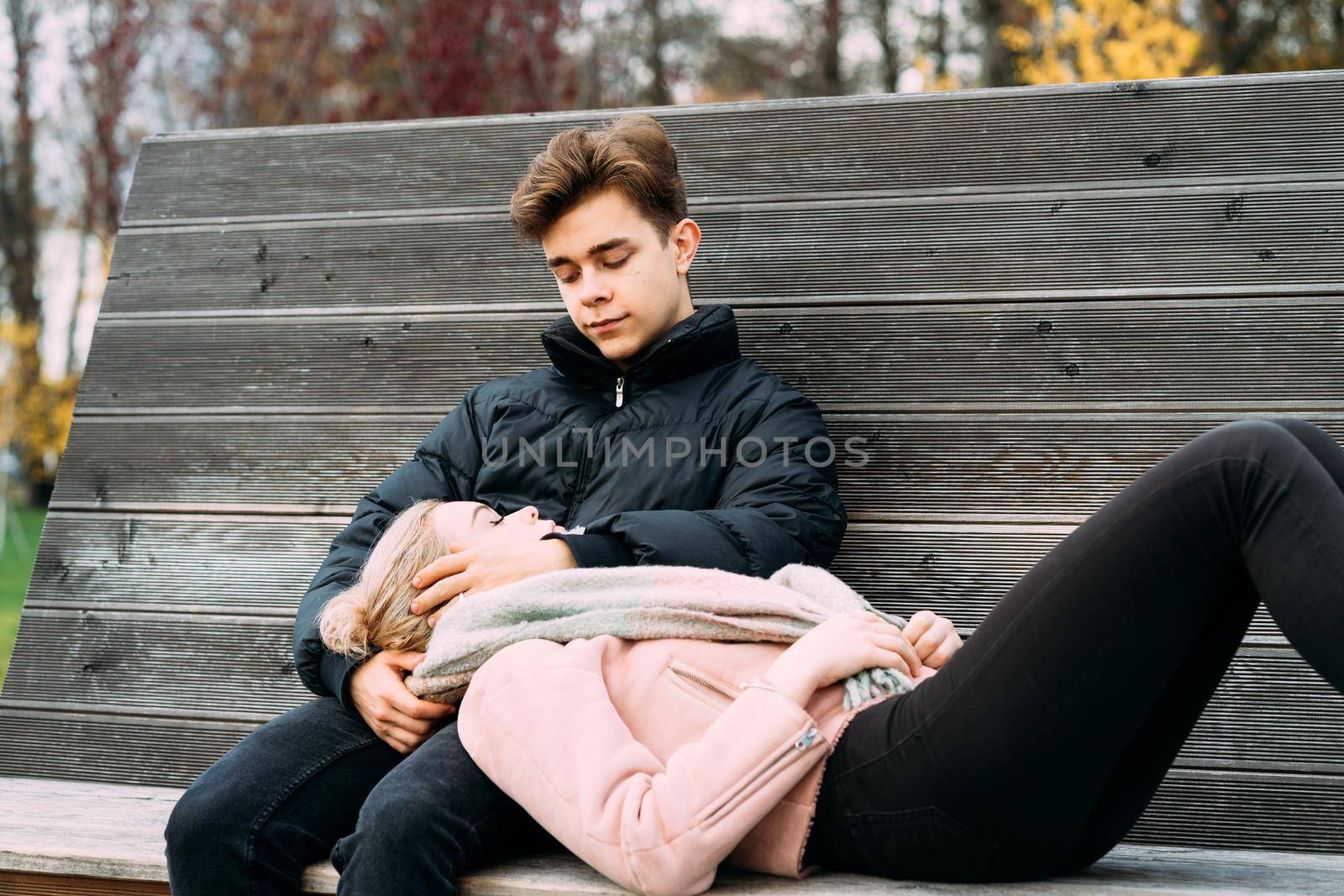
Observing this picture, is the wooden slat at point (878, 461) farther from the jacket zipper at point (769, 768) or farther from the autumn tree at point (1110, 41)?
the autumn tree at point (1110, 41)

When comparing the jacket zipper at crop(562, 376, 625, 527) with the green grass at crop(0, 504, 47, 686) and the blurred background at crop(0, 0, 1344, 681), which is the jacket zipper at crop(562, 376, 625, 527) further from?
the blurred background at crop(0, 0, 1344, 681)

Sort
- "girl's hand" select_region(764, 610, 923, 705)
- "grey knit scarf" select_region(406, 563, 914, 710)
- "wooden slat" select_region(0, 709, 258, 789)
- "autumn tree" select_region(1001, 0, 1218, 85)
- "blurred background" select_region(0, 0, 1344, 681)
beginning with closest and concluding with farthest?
"girl's hand" select_region(764, 610, 923, 705) → "grey knit scarf" select_region(406, 563, 914, 710) → "wooden slat" select_region(0, 709, 258, 789) → "autumn tree" select_region(1001, 0, 1218, 85) → "blurred background" select_region(0, 0, 1344, 681)

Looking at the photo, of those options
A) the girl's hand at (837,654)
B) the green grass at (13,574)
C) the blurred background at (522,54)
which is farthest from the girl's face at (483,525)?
the blurred background at (522,54)

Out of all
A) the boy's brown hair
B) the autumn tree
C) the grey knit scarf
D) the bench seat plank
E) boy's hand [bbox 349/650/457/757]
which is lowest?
the bench seat plank

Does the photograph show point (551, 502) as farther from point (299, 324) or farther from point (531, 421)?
point (299, 324)

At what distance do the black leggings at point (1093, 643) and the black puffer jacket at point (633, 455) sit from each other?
1.92ft

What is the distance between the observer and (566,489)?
2.25m

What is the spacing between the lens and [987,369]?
2.43 metres

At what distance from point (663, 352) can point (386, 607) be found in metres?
0.71

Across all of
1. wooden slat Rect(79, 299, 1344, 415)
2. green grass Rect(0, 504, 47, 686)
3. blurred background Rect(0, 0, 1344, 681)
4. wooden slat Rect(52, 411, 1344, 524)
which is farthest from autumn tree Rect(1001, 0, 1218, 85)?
green grass Rect(0, 504, 47, 686)

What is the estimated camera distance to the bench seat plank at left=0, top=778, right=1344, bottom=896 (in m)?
1.51

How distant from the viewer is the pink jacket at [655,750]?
138 cm

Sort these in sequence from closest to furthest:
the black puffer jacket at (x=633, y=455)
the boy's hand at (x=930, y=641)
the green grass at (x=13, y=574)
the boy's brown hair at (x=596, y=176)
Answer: the boy's hand at (x=930, y=641)
the black puffer jacket at (x=633, y=455)
the boy's brown hair at (x=596, y=176)
the green grass at (x=13, y=574)

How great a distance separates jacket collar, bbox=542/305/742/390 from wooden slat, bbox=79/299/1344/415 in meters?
0.28
